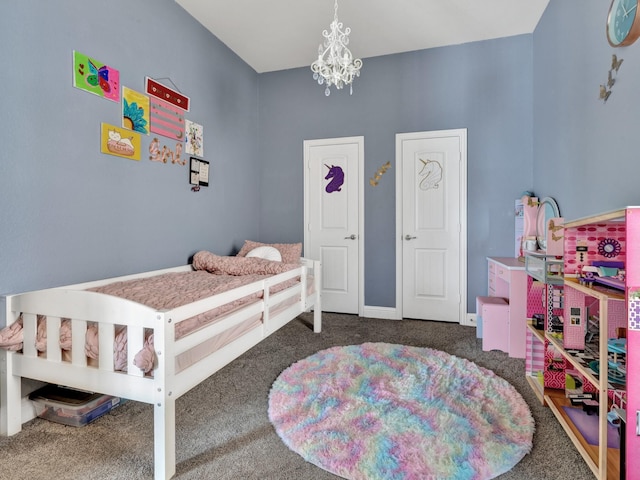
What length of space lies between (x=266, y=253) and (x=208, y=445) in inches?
71.8

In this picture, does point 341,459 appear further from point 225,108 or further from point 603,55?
point 225,108

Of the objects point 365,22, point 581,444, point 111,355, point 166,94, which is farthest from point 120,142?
point 581,444

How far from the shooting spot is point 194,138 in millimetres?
2885

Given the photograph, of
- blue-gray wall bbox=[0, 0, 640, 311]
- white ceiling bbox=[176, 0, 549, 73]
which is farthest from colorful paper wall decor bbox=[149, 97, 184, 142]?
white ceiling bbox=[176, 0, 549, 73]

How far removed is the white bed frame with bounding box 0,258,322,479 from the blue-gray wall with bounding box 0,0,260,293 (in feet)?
1.09

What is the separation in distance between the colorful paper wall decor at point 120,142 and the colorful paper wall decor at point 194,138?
20.6 inches

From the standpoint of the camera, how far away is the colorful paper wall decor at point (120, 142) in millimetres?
2072

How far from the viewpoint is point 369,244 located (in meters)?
3.61

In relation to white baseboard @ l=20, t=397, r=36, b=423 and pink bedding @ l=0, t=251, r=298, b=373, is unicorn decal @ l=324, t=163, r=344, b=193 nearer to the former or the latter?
pink bedding @ l=0, t=251, r=298, b=373

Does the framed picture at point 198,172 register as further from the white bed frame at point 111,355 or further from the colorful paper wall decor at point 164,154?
the white bed frame at point 111,355

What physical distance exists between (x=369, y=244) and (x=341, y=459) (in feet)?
8.03

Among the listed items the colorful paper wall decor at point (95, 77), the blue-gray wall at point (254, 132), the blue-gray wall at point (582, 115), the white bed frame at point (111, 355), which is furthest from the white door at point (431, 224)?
the colorful paper wall decor at point (95, 77)

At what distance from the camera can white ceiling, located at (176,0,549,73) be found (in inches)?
106

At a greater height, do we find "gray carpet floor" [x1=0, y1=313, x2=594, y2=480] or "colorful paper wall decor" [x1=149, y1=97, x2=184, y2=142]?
"colorful paper wall decor" [x1=149, y1=97, x2=184, y2=142]
